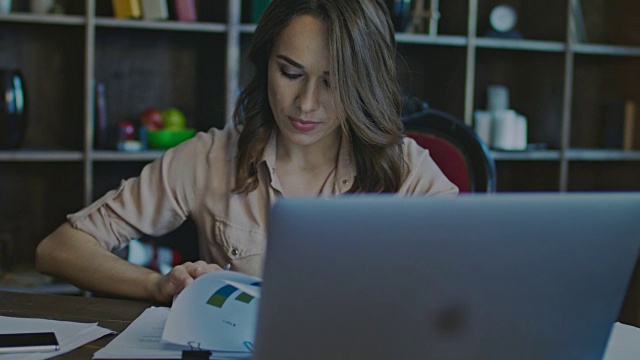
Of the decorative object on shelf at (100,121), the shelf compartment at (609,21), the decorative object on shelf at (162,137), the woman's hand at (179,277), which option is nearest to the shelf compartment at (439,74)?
the shelf compartment at (609,21)

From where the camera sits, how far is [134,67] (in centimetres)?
329

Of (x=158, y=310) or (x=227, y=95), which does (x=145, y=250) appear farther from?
(x=158, y=310)

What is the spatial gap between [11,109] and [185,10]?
0.69 m

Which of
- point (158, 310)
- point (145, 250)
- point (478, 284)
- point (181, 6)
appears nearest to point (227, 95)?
point (181, 6)

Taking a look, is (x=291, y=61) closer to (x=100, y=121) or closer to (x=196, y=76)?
(x=100, y=121)

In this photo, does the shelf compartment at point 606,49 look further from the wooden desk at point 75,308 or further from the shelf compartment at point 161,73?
the wooden desk at point 75,308

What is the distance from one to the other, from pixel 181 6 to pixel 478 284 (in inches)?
98.0

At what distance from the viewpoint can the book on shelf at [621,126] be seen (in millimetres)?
3752

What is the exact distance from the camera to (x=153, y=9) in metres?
3.01

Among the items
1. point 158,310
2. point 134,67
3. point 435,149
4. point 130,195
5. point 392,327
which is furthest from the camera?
point 134,67

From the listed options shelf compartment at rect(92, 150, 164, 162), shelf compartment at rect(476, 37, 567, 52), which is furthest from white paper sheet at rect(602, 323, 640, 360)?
shelf compartment at rect(476, 37, 567, 52)

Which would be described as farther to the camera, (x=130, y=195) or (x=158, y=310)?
(x=130, y=195)

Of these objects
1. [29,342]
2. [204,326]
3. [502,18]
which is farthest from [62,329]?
[502,18]

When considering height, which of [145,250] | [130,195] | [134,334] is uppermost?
[130,195]
